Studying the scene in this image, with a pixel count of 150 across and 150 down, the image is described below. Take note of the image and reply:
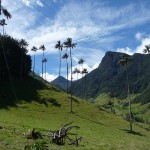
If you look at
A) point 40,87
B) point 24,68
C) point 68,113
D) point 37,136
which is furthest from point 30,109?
point 37,136

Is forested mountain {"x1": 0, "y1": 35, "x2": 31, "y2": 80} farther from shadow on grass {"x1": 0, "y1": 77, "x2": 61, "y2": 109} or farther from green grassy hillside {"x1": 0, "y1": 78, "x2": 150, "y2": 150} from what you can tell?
green grassy hillside {"x1": 0, "y1": 78, "x2": 150, "y2": 150}

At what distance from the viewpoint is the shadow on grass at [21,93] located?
119188mm

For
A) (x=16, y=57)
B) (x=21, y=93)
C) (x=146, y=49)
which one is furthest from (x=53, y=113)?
(x=146, y=49)

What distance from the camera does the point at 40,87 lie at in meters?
148

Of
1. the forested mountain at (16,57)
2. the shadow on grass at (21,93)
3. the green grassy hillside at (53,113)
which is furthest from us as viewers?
the forested mountain at (16,57)

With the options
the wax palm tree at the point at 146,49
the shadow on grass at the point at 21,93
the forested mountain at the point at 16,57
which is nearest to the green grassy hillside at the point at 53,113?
the shadow on grass at the point at 21,93

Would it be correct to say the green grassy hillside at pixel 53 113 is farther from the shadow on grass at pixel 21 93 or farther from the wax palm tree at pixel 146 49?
the wax palm tree at pixel 146 49

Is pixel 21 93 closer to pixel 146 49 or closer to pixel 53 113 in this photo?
pixel 53 113

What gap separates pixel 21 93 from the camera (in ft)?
440

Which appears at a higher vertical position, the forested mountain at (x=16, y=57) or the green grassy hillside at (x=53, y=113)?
the forested mountain at (x=16, y=57)

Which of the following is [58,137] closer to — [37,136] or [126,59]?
[37,136]

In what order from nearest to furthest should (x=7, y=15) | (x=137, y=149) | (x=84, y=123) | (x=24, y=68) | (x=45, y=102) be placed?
(x=7, y=15)
(x=137, y=149)
(x=84, y=123)
(x=45, y=102)
(x=24, y=68)

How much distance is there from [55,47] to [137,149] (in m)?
108

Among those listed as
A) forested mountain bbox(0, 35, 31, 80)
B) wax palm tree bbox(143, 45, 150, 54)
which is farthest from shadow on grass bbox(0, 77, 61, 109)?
wax palm tree bbox(143, 45, 150, 54)
